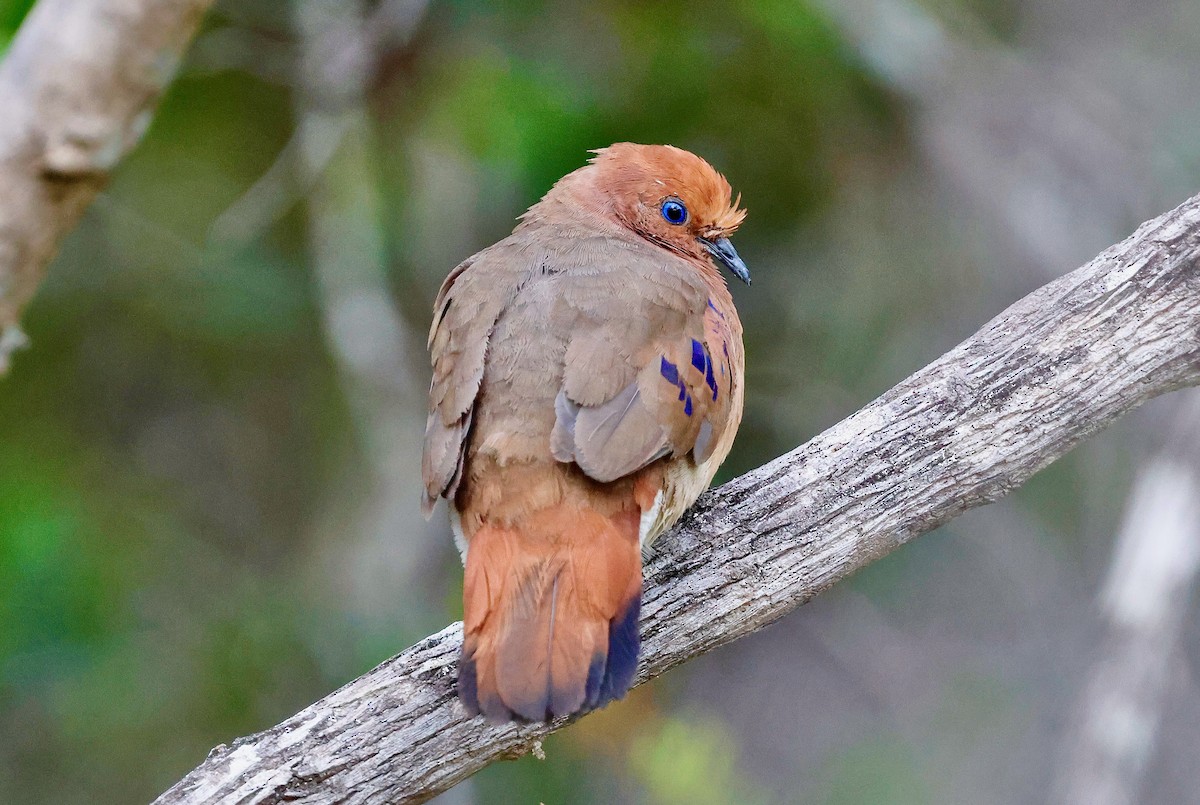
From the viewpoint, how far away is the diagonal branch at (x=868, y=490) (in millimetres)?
2596

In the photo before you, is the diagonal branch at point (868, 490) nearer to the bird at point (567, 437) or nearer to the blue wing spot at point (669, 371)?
the bird at point (567, 437)

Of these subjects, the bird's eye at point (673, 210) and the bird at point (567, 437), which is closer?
the bird at point (567, 437)

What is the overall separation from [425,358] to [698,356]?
237 centimetres

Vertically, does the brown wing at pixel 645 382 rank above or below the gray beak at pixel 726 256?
below

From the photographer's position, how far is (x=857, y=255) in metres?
5.24

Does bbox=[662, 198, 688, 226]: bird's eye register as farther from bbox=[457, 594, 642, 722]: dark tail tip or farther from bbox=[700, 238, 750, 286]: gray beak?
bbox=[457, 594, 642, 722]: dark tail tip

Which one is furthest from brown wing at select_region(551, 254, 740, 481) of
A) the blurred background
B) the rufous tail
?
the blurred background

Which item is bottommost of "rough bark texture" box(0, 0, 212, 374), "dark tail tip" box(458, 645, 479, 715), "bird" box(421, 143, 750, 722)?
"dark tail tip" box(458, 645, 479, 715)

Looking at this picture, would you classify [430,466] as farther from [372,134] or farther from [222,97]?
[222,97]

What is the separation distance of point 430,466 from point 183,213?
10.1 ft

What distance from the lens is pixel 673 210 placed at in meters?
3.55

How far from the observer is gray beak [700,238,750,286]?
11.8ft

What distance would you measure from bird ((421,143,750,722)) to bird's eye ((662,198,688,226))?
0.21 metres

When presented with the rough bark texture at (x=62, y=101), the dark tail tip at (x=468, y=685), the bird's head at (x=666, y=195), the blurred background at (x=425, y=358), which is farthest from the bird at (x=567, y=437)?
the blurred background at (x=425, y=358)
